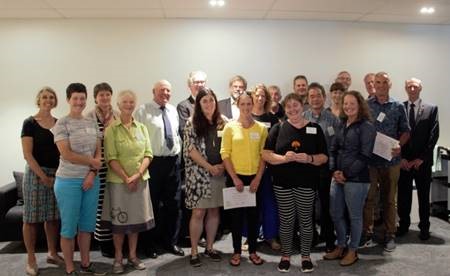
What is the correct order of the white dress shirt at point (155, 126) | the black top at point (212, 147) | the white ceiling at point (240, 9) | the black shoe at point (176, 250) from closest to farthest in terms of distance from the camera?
the black top at point (212, 147) < the white dress shirt at point (155, 126) < the black shoe at point (176, 250) < the white ceiling at point (240, 9)

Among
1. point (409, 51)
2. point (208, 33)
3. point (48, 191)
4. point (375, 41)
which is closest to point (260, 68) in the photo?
point (208, 33)

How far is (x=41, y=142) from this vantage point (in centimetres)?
295

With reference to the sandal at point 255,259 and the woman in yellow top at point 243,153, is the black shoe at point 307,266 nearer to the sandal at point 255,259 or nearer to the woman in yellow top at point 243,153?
the sandal at point 255,259

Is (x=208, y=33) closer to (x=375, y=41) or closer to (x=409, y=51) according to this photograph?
(x=375, y=41)

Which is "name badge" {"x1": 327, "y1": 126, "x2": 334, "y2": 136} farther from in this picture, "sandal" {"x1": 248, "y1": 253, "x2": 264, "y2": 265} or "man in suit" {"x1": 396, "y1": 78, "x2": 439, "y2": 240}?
"sandal" {"x1": 248, "y1": 253, "x2": 264, "y2": 265}

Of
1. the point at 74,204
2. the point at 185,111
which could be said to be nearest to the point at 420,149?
the point at 185,111

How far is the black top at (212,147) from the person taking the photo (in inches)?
120

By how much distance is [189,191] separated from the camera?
309 cm

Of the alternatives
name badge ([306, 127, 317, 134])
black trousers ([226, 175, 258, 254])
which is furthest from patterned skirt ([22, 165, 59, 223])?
name badge ([306, 127, 317, 134])

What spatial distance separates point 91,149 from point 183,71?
7.18 feet

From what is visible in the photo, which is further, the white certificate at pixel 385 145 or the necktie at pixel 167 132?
the necktie at pixel 167 132

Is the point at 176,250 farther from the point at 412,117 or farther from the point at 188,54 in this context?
the point at 412,117

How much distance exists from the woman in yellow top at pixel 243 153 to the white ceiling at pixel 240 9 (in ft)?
5.33

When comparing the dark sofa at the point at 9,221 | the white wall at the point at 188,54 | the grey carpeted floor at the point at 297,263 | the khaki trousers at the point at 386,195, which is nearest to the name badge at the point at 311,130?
the khaki trousers at the point at 386,195
